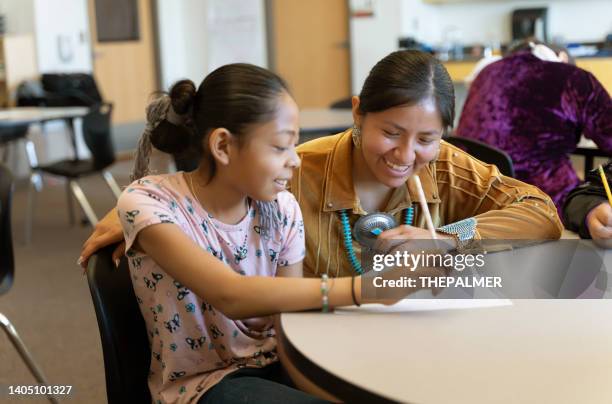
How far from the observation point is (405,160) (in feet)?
4.51

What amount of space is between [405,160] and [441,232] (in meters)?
0.17

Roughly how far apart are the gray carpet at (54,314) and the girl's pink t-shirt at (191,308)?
1.12 feet

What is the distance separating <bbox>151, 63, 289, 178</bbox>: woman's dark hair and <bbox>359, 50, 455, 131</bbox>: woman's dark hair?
0.19m

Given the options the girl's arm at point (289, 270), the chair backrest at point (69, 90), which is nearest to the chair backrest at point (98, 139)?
the chair backrest at point (69, 90)

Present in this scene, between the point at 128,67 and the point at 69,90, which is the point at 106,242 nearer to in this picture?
the point at 69,90

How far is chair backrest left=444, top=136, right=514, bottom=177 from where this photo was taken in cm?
196

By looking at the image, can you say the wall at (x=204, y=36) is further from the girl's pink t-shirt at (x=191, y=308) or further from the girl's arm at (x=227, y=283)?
the girl's arm at (x=227, y=283)

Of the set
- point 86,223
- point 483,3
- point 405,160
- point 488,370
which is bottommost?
point 86,223

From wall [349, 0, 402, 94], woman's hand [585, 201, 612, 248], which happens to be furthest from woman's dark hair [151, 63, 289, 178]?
wall [349, 0, 402, 94]

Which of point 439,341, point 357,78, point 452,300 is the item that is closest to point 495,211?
point 452,300

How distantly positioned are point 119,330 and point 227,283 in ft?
0.82

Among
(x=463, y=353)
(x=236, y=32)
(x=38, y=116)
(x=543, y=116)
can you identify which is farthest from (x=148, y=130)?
(x=236, y=32)

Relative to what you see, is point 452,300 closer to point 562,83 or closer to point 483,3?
point 562,83

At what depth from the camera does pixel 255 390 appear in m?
1.16
